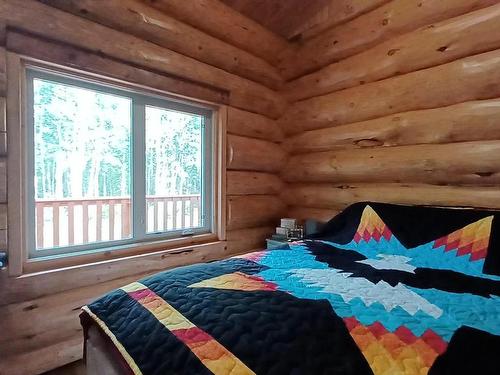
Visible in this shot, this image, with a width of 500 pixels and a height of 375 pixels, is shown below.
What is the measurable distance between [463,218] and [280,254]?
1086 millimetres

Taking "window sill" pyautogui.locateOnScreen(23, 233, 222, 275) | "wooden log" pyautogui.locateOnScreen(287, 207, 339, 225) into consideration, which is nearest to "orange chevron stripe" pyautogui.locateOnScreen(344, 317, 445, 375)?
"window sill" pyautogui.locateOnScreen(23, 233, 222, 275)

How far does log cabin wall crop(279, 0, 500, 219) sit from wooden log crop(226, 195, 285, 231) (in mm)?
223

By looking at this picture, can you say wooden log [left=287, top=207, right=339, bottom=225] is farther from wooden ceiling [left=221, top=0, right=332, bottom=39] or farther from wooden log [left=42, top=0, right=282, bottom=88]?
wooden ceiling [left=221, top=0, right=332, bottom=39]

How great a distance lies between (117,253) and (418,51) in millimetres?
2579

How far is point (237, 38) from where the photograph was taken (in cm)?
252

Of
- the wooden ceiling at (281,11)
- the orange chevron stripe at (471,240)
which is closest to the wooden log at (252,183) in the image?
the wooden ceiling at (281,11)

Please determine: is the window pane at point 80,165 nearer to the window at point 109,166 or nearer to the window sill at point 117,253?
the window at point 109,166

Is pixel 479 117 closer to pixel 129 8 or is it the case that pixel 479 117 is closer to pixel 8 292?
pixel 129 8

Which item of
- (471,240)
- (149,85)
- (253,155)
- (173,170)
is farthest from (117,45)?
(471,240)

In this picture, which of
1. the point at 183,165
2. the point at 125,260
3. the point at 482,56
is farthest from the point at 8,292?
the point at 482,56

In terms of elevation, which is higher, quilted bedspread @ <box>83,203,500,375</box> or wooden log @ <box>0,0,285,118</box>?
wooden log @ <box>0,0,285,118</box>

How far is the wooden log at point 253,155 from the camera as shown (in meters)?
2.59

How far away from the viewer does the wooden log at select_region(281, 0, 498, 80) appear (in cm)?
190

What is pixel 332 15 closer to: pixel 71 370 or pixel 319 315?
pixel 319 315
